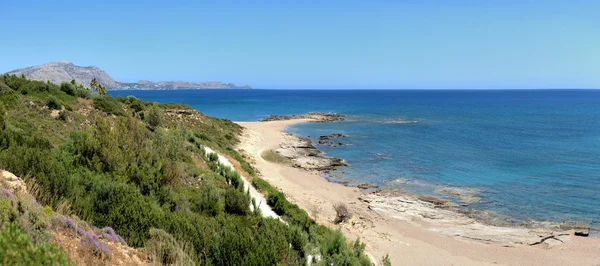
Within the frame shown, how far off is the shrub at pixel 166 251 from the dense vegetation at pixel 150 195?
2 centimetres

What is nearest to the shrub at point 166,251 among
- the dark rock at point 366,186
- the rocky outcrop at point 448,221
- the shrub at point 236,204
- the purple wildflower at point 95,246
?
the purple wildflower at point 95,246

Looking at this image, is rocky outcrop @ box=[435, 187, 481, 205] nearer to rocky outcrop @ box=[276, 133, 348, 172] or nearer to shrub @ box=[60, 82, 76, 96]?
rocky outcrop @ box=[276, 133, 348, 172]

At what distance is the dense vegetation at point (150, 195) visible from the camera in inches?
315

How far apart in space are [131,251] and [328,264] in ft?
17.7

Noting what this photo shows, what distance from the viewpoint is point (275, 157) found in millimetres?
39125

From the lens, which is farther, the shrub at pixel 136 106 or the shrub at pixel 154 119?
the shrub at pixel 136 106

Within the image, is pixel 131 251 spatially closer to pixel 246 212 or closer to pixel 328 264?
pixel 328 264

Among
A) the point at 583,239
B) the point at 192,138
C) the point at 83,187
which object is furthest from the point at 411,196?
the point at 83,187

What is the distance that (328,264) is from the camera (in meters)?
10.3

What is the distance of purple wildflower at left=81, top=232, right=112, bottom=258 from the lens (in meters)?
6.05

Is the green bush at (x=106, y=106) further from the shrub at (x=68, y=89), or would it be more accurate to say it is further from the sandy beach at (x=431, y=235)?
the sandy beach at (x=431, y=235)

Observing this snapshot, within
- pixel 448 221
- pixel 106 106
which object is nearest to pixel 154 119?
pixel 106 106

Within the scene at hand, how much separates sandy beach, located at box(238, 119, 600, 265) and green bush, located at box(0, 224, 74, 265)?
43.5ft

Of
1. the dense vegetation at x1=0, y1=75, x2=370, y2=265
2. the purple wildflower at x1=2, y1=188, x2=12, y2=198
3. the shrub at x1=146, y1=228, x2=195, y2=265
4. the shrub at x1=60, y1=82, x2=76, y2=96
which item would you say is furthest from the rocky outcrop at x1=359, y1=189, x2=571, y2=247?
the shrub at x1=60, y1=82, x2=76, y2=96
